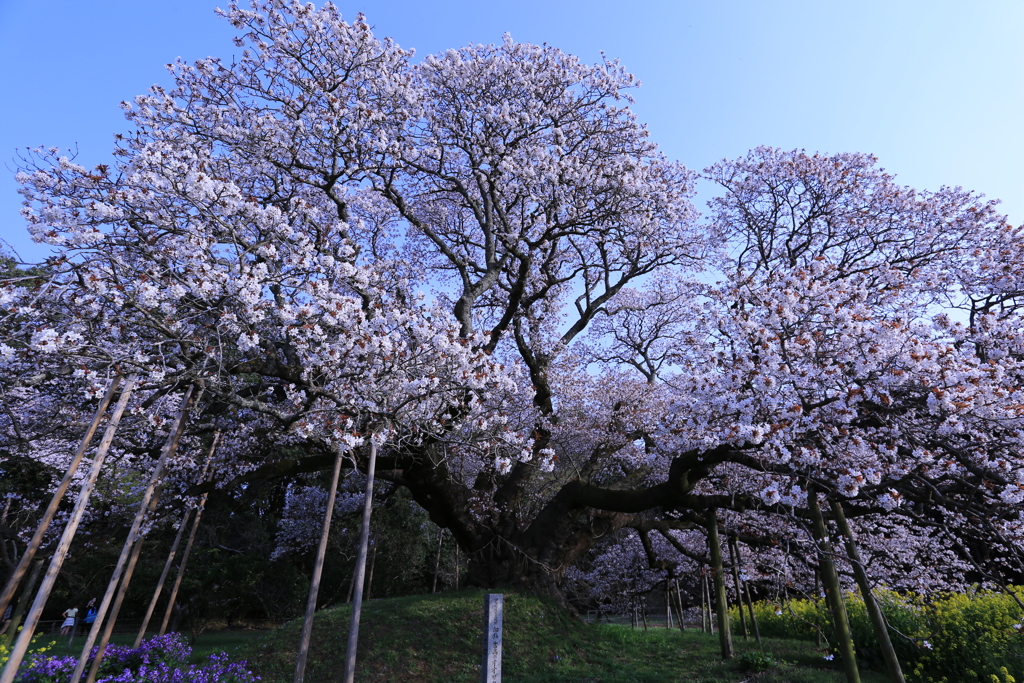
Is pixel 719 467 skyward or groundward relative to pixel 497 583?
skyward

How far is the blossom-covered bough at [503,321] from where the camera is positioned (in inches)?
271

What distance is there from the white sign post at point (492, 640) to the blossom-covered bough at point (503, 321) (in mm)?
3197

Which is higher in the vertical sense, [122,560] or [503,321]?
[503,321]

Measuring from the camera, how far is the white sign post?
4.73 m

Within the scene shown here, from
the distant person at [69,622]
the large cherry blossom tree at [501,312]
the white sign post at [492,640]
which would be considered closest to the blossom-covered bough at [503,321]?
the large cherry blossom tree at [501,312]

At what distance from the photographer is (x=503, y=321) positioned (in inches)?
494

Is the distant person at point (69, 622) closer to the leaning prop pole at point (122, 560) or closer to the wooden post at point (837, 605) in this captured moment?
the leaning prop pole at point (122, 560)

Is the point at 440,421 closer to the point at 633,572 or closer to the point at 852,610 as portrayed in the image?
the point at 852,610

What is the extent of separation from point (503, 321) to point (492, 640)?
837 cm

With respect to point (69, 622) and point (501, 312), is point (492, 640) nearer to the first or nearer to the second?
point (501, 312)

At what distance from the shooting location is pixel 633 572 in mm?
21391

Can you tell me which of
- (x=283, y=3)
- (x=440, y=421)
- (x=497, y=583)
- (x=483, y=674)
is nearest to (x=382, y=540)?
(x=497, y=583)

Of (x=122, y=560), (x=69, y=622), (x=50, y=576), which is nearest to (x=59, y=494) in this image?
(x=50, y=576)

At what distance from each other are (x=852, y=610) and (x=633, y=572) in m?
11.1
